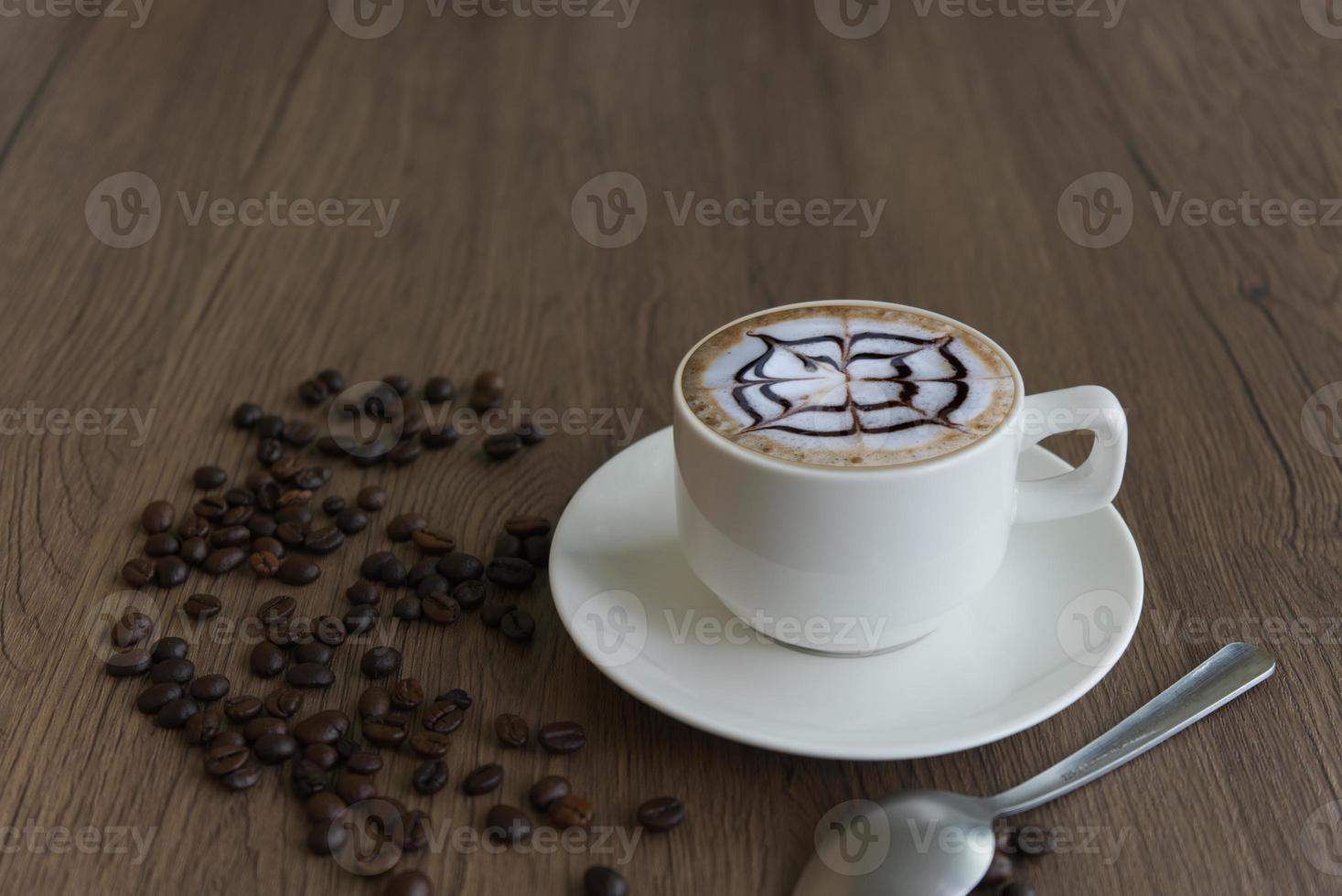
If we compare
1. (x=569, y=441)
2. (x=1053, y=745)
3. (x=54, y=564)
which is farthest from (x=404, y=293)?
(x=1053, y=745)

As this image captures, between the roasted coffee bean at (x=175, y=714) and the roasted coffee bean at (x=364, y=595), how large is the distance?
20 centimetres

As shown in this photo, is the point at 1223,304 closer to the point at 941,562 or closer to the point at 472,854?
the point at 941,562

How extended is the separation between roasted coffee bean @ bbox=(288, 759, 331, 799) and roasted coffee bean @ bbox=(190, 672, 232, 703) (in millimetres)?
144

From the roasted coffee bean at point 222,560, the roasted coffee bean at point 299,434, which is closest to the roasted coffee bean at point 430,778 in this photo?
the roasted coffee bean at point 222,560

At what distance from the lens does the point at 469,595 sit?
4.21 ft

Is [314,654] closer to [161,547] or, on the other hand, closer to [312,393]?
[161,547]

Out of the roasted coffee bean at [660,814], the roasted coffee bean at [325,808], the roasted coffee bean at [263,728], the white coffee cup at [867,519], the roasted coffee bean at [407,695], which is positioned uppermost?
the white coffee cup at [867,519]

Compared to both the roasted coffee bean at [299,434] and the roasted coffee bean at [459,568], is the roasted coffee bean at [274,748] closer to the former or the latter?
the roasted coffee bean at [459,568]

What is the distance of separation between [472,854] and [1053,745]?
537 mm

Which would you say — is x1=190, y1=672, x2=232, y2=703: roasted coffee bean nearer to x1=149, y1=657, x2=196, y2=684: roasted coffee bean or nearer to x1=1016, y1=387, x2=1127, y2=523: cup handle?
x1=149, y1=657, x2=196, y2=684: roasted coffee bean

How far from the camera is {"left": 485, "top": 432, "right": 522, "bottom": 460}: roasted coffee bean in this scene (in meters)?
1.54

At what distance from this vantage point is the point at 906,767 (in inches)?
42.1

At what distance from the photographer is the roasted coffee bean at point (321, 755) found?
3.51ft

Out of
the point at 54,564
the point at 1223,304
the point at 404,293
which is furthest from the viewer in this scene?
the point at 404,293
